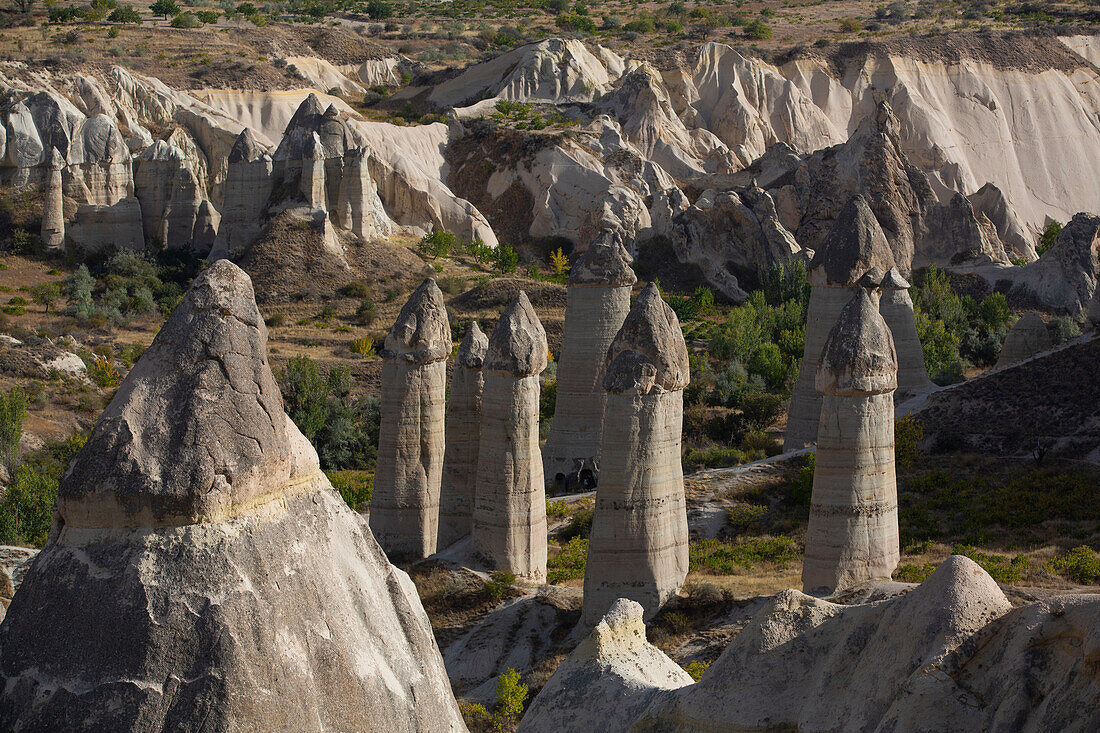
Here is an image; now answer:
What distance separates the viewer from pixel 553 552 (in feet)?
67.7

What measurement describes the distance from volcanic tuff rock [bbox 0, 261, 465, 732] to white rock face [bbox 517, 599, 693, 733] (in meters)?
4.51

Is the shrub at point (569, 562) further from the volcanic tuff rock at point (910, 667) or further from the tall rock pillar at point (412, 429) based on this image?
the volcanic tuff rock at point (910, 667)

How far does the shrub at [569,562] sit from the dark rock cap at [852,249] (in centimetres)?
714

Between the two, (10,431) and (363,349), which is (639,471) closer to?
(10,431)

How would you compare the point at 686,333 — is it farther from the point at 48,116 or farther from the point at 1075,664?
the point at 1075,664

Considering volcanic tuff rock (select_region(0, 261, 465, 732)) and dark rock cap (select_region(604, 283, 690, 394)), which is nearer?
volcanic tuff rock (select_region(0, 261, 465, 732))

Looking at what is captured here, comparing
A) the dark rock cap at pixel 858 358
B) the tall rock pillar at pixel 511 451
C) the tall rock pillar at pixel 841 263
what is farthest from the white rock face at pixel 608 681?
the tall rock pillar at pixel 841 263

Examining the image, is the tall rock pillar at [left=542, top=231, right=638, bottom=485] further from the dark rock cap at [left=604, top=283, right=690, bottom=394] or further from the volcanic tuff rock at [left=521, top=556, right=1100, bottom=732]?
the volcanic tuff rock at [left=521, top=556, right=1100, bottom=732]

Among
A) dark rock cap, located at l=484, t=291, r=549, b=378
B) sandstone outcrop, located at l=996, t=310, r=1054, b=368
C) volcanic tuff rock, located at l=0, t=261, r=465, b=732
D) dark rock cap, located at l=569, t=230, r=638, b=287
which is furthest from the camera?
sandstone outcrop, located at l=996, t=310, r=1054, b=368

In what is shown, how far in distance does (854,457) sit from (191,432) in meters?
11.4

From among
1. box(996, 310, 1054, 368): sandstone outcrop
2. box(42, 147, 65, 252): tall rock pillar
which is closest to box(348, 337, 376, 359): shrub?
box(42, 147, 65, 252): tall rock pillar

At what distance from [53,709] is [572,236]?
48.6 m

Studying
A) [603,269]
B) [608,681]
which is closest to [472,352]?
[603,269]

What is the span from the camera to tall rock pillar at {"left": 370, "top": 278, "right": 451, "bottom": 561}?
746 inches
